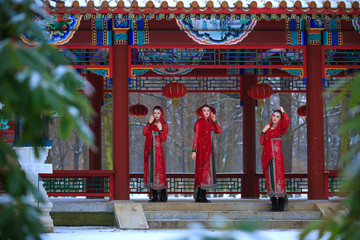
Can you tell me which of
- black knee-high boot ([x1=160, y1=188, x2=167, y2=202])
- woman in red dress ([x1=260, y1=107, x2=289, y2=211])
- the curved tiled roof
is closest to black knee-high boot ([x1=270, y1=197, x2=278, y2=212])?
woman in red dress ([x1=260, y1=107, x2=289, y2=211])

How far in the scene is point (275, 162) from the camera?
9750 mm

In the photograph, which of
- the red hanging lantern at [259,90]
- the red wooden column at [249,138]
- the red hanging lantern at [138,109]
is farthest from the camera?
the red hanging lantern at [138,109]

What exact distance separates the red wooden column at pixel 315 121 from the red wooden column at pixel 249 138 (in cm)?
250

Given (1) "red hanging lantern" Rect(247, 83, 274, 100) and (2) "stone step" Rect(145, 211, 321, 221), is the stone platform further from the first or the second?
(1) "red hanging lantern" Rect(247, 83, 274, 100)

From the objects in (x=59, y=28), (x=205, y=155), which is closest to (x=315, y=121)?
(x=205, y=155)

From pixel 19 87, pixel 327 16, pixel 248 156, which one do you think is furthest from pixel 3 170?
pixel 248 156

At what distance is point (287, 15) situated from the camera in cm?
976

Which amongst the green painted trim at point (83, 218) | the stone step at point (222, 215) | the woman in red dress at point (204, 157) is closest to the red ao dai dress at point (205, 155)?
the woman in red dress at point (204, 157)

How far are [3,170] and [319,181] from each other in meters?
7.77

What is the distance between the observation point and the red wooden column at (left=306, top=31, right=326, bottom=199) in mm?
10156

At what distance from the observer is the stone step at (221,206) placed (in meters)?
9.67

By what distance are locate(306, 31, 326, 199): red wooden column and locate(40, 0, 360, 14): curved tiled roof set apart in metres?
0.82

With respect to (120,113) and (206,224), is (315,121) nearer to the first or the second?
(206,224)

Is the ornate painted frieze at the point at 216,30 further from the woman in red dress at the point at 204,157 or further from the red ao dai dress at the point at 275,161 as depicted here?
the red ao dai dress at the point at 275,161
